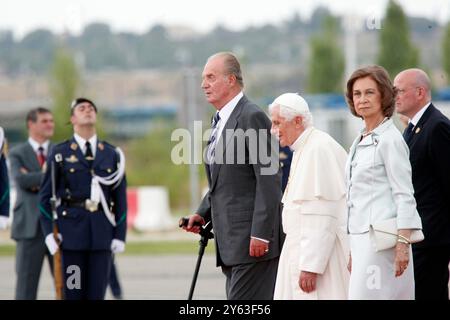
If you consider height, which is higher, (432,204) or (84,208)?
(432,204)

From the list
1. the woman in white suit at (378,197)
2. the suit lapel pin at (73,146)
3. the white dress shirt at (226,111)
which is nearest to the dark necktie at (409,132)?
the white dress shirt at (226,111)

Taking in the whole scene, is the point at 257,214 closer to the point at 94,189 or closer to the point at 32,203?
the point at 94,189

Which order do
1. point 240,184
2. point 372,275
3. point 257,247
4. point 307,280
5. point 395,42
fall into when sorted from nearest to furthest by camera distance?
point 372,275
point 307,280
point 257,247
point 240,184
point 395,42

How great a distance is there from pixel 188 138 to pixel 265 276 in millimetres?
2040

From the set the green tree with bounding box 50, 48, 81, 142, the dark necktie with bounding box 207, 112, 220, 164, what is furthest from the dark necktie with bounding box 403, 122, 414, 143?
the green tree with bounding box 50, 48, 81, 142

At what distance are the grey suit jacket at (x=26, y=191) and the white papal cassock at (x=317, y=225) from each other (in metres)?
5.07

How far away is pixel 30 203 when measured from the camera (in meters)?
Result: 12.2

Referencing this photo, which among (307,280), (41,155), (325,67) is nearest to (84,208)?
(41,155)

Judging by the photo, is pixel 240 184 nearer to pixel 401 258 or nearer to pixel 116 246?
pixel 401 258

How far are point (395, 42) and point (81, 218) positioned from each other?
179ft

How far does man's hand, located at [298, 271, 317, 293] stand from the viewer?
728 centimetres

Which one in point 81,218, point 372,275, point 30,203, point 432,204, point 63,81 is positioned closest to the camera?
point 372,275

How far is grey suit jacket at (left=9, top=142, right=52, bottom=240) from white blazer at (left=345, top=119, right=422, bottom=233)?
18.0ft
